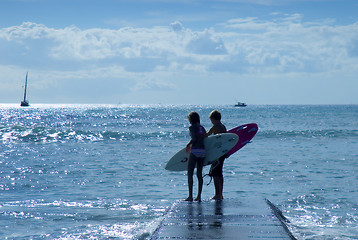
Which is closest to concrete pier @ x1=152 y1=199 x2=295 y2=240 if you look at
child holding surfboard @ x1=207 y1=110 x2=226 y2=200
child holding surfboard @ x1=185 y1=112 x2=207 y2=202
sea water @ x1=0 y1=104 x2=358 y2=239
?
child holding surfboard @ x1=207 y1=110 x2=226 y2=200

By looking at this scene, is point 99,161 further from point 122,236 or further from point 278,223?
point 278,223

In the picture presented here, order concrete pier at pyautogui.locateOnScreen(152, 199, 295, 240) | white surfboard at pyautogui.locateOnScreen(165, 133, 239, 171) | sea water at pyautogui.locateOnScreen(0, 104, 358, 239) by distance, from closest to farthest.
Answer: concrete pier at pyautogui.locateOnScreen(152, 199, 295, 240) → white surfboard at pyautogui.locateOnScreen(165, 133, 239, 171) → sea water at pyautogui.locateOnScreen(0, 104, 358, 239)

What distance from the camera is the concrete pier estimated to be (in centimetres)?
617

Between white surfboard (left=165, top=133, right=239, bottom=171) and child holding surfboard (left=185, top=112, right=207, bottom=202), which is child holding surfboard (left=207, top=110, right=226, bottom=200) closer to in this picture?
white surfboard (left=165, top=133, right=239, bottom=171)

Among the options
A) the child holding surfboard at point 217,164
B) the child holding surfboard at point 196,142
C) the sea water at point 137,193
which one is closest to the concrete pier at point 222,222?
the child holding surfboard at point 217,164

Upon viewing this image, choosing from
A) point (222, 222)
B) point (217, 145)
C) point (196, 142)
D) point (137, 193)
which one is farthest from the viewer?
point (137, 193)

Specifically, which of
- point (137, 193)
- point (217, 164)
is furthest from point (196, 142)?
point (137, 193)

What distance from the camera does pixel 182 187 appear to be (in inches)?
546

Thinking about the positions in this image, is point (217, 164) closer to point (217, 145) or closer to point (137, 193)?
point (217, 145)

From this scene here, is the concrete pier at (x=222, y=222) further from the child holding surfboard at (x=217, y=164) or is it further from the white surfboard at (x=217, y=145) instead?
the white surfboard at (x=217, y=145)

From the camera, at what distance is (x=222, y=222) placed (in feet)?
22.7

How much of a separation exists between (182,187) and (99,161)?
343 inches

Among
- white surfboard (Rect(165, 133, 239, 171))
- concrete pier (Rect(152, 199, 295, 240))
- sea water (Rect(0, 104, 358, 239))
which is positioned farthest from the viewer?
sea water (Rect(0, 104, 358, 239))

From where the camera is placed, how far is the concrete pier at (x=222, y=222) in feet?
20.2
